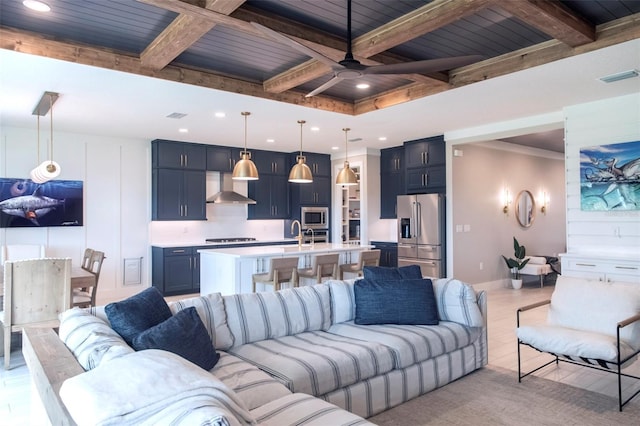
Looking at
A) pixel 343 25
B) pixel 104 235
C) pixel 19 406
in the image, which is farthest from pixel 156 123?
pixel 19 406

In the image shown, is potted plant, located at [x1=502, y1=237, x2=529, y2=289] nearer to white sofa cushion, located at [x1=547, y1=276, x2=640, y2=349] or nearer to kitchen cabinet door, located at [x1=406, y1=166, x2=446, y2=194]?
kitchen cabinet door, located at [x1=406, y1=166, x2=446, y2=194]

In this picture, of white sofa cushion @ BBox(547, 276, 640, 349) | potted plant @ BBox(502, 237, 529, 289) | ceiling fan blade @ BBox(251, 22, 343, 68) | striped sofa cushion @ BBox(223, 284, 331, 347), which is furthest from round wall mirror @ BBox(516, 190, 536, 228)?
ceiling fan blade @ BBox(251, 22, 343, 68)

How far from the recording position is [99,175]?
7.20m

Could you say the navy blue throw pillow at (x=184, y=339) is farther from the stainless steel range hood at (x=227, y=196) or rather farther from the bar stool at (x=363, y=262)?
the stainless steel range hood at (x=227, y=196)

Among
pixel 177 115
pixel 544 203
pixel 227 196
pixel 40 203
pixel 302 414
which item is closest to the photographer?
pixel 302 414

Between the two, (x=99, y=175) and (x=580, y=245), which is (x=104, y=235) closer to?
(x=99, y=175)

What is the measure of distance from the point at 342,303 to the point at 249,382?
144cm

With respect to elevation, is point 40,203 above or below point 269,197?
below

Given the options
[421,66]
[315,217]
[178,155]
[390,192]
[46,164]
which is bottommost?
[315,217]

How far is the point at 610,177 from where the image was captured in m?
5.11

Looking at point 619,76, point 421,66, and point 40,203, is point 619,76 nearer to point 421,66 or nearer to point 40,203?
point 421,66

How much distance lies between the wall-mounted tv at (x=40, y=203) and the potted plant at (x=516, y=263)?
24.3ft

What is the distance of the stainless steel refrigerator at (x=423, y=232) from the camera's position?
7.22 meters

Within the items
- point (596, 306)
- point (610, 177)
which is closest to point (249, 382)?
point (596, 306)
